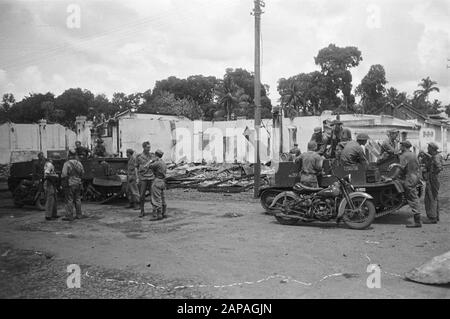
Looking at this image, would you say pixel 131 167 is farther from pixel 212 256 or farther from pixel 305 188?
pixel 212 256

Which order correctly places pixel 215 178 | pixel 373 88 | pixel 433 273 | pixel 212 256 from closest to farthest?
1. pixel 433 273
2. pixel 212 256
3. pixel 215 178
4. pixel 373 88

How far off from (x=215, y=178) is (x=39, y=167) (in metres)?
8.22

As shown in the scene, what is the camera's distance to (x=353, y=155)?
991 centimetres

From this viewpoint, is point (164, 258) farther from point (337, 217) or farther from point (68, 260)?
→ point (337, 217)

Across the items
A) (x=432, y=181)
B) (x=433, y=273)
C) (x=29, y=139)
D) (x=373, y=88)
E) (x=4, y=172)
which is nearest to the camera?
(x=433, y=273)

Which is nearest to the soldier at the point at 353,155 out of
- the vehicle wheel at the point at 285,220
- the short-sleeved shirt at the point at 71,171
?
the vehicle wheel at the point at 285,220

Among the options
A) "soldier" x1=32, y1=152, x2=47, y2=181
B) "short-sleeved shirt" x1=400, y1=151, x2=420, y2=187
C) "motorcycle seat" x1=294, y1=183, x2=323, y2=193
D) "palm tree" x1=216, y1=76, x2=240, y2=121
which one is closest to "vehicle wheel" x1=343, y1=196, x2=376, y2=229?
"motorcycle seat" x1=294, y1=183, x2=323, y2=193

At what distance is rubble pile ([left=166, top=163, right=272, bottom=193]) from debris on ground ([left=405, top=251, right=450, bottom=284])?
1138 centimetres

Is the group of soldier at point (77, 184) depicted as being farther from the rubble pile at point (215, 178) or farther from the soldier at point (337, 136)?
the rubble pile at point (215, 178)

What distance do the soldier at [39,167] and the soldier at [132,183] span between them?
2.85 metres

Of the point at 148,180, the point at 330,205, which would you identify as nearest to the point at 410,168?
the point at 330,205

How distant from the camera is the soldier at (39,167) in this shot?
1369 centimetres

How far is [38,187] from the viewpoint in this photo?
13523 millimetres
